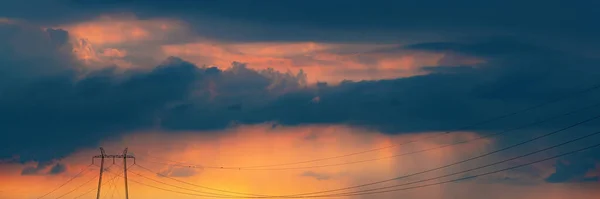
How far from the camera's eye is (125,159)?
6949 inches

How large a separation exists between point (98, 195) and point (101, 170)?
17722 mm

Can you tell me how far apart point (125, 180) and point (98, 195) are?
26235 mm

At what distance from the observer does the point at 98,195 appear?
180750 millimetres

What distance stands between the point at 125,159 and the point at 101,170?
44.7 feet

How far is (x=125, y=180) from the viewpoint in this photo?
170 metres

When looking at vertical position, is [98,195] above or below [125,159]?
below

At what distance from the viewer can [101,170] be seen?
174625 mm

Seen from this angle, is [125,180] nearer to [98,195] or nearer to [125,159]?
[125,159]

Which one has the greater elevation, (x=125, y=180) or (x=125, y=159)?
(x=125, y=159)

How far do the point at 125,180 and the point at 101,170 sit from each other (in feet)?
55.3

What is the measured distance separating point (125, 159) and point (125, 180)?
12.4 m

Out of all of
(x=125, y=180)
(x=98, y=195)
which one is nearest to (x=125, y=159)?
(x=125, y=180)

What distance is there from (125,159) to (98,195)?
28145 mm
